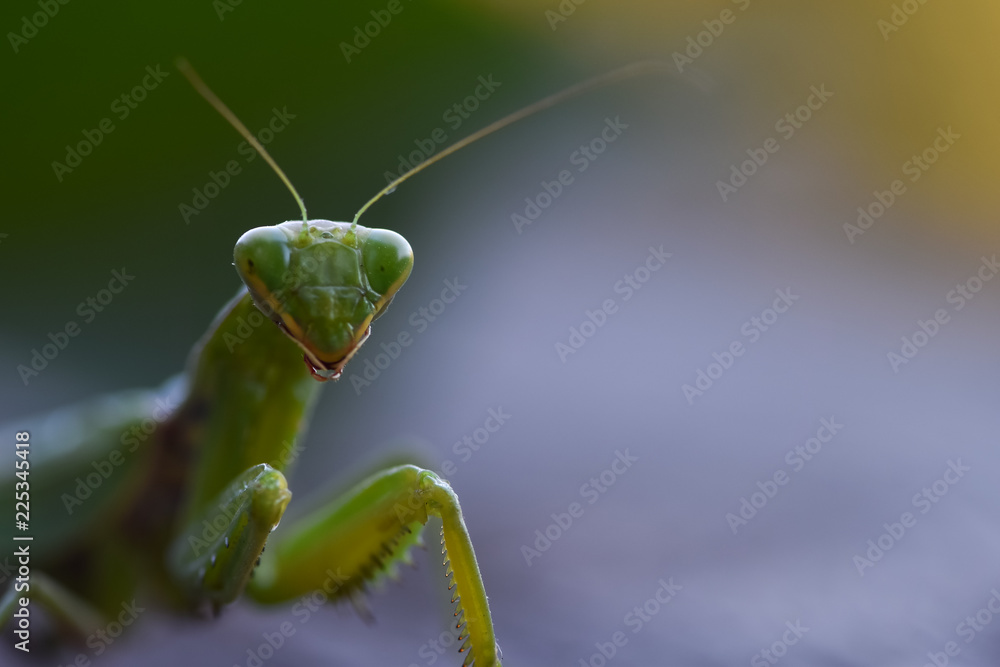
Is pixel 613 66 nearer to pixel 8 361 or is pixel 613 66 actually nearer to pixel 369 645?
pixel 8 361

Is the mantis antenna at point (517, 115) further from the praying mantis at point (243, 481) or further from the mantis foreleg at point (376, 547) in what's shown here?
the mantis foreleg at point (376, 547)

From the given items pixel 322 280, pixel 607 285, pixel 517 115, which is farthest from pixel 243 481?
pixel 607 285

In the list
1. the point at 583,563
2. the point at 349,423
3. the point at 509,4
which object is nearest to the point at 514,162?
the point at 509,4

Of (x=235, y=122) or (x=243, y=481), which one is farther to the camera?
(x=235, y=122)

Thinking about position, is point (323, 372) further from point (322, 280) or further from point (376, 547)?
point (376, 547)

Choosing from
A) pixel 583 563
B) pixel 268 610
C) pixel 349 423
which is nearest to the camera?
pixel 268 610

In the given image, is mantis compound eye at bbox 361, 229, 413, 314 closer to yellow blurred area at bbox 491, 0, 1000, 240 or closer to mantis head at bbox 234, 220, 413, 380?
mantis head at bbox 234, 220, 413, 380

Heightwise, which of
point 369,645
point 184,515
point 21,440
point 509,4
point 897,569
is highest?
point 509,4
